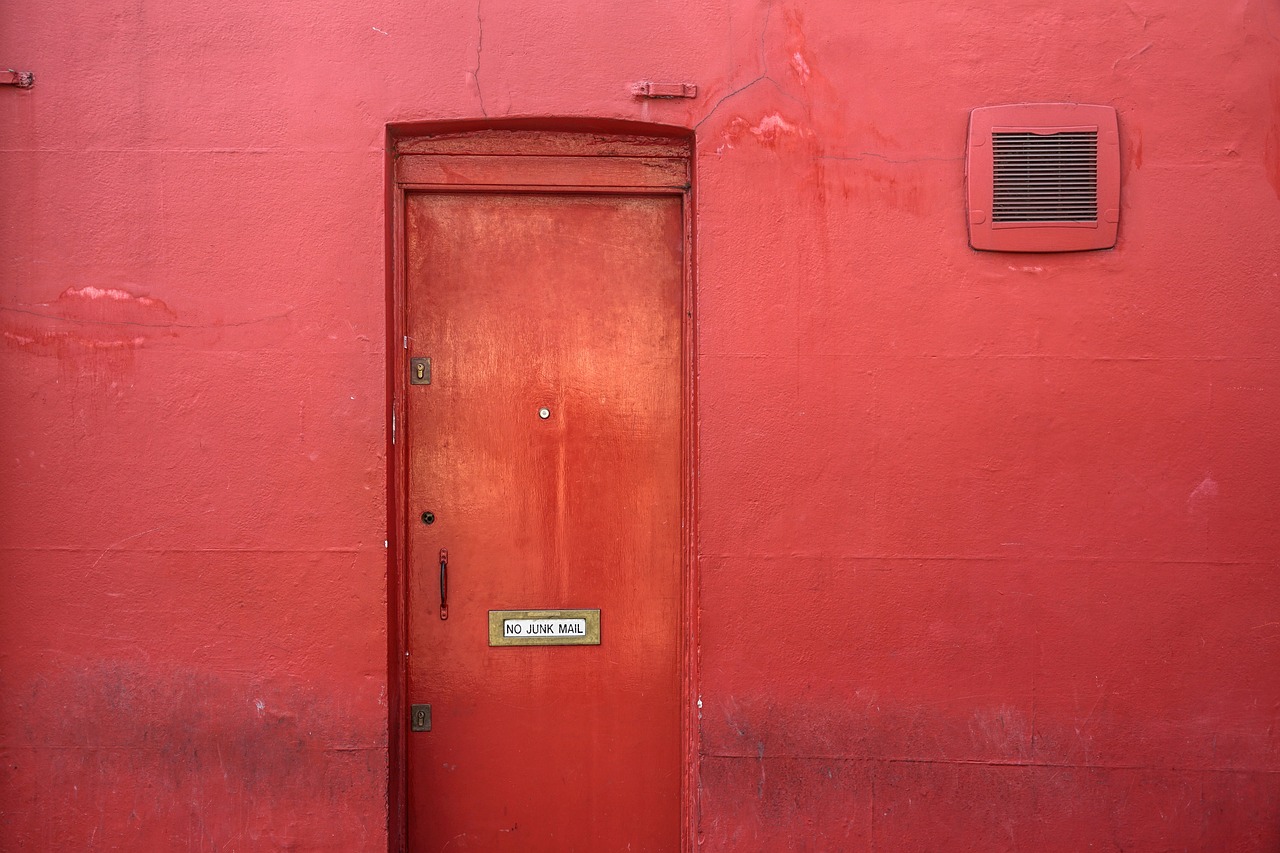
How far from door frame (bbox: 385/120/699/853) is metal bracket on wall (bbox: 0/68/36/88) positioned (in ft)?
4.53

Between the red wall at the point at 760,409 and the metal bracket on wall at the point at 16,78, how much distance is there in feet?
0.12

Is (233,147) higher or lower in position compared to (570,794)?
higher

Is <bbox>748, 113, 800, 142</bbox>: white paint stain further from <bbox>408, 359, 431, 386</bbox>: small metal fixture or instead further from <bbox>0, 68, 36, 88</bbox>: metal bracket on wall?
<bbox>0, 68, 36, 88</bbox>: metal bracket on wall

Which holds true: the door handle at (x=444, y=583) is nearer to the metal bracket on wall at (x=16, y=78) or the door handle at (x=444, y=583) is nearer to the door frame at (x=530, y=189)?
the door frame at (x=530, y=189)

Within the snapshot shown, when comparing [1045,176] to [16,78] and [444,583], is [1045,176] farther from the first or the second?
[16,78]

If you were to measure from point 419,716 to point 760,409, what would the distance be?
74.8 inches

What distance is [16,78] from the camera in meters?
3.53

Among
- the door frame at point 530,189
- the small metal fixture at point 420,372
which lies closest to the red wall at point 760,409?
the door frame at point 530,189

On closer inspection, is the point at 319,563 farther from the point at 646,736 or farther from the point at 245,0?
the point at 245,0

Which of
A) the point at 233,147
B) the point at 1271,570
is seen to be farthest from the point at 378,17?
the point at 1271,570

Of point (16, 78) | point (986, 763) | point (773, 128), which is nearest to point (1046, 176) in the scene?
point (773, 128)

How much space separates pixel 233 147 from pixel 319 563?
166 cm

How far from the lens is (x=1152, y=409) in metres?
3.58

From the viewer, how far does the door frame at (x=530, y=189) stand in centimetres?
369
